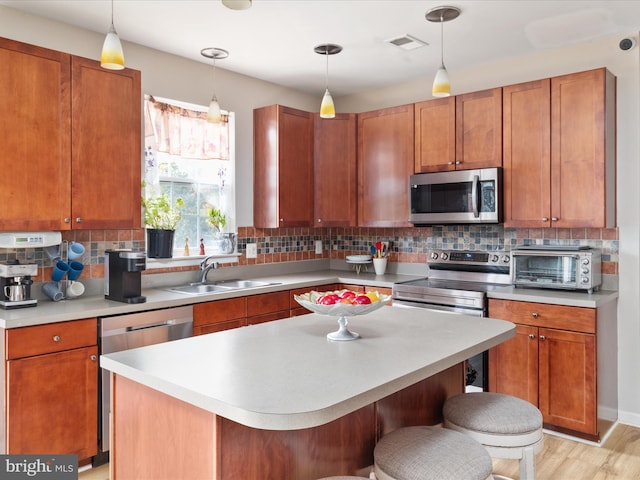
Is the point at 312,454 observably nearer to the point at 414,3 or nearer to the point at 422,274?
the point at 414,3

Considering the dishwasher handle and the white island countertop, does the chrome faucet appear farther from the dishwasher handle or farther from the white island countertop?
the white island countertop

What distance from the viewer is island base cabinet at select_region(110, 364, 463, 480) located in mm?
1417

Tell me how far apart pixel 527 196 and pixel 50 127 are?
3.04m

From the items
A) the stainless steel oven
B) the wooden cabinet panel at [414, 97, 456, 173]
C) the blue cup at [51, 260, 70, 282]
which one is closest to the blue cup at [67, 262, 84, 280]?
the blue cup at [51, 260, 70, 282]

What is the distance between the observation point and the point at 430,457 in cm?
156

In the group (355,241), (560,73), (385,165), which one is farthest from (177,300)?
(560,73)

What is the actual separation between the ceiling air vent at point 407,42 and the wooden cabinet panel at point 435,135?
0.54 metres

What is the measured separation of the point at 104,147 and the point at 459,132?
2505mm

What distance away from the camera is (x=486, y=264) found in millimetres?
3898

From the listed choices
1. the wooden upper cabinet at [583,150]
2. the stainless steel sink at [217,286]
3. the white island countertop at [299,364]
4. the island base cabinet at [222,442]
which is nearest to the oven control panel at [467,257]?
the wooden upper cabinet at [583,150]

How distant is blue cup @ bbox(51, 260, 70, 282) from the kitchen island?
1.41m

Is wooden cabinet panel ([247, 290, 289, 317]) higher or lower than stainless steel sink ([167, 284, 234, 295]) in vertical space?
lower

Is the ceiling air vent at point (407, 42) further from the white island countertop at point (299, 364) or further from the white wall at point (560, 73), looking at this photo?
the white island countertop at point (299, 364)

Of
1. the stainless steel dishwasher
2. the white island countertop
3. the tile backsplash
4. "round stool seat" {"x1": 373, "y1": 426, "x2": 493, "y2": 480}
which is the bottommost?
"round stool seat" {"x1": 373, "y1": 426, "x2": 493, "y2": 480}
